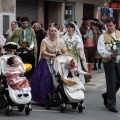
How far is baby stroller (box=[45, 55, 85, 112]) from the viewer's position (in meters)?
9.14

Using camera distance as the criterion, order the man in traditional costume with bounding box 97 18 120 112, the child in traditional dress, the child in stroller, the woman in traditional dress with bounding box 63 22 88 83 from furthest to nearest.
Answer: the woman in traditional dress with bounding box 63 22 88 83 < the man in traditional costume with bounding box 97 18 120 112 < the child in stroller < the child in traditional dress

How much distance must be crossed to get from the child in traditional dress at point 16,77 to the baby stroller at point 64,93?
71 centimetres

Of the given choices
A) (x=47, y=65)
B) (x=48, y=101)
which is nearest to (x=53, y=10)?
(x=47, y=65)

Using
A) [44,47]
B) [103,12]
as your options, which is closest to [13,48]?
[44,47]

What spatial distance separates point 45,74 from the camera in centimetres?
990

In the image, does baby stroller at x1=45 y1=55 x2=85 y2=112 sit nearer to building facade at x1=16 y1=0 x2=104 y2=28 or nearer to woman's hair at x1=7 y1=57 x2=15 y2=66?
woman's hair at x1=7 y1=57 x2=15 y2=66

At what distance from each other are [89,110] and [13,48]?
2033 millimetres

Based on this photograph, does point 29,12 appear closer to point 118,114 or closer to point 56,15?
point 56,15

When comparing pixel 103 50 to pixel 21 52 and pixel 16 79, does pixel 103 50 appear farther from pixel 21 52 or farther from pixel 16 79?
pixel 21 52

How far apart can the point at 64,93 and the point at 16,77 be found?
3.22 feet

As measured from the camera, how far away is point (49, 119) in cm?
871

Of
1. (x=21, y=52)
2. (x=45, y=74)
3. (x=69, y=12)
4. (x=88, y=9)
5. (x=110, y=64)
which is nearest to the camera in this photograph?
(x=110, y=64)

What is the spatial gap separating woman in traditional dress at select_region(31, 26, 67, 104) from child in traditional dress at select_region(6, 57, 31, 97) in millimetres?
853

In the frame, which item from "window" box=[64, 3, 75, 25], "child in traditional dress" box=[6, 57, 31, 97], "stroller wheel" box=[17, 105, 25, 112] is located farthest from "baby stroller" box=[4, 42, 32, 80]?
"window" box=[64, 3, 75, 25]
